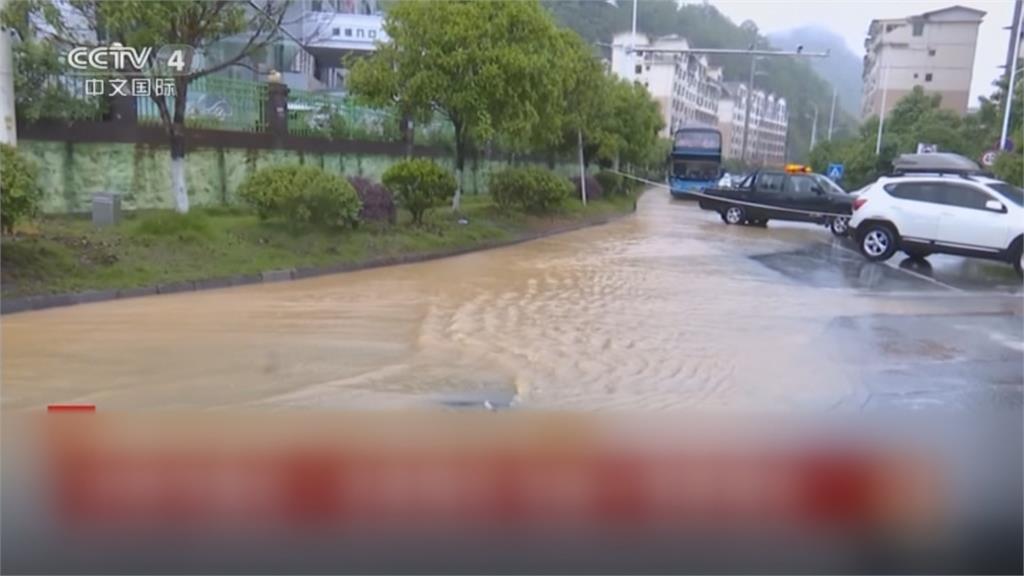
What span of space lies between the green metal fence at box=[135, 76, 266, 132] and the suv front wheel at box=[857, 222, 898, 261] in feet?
35.1

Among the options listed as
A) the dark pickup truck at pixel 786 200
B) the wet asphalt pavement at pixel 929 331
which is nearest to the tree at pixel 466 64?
the wet asphalt pavement at pixel 929 331

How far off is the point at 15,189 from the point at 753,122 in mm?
81000

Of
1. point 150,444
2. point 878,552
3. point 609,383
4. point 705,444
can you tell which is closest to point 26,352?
point 150,444

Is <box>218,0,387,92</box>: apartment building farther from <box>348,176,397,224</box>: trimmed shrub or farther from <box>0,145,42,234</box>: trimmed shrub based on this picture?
<box>0,145,42,234</box>: trimmed shrub

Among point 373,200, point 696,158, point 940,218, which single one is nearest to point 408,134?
point 373,200

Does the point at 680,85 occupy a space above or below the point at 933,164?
above

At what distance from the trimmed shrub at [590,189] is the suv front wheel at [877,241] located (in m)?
11.7

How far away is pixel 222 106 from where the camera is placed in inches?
521

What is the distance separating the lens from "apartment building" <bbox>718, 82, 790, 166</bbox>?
258 feet

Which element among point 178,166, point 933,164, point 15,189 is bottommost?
point 15,189

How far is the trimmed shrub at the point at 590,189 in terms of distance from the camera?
23.8 m

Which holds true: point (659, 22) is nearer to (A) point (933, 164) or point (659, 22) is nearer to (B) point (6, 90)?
(A) point (933, 164)

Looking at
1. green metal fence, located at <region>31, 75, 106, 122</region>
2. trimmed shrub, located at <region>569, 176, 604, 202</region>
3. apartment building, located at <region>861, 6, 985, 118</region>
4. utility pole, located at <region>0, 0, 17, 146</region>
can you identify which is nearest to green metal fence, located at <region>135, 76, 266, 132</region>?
green metal fence, located at <region>31, 75, 106, 122</region>

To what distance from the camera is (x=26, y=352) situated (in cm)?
565
